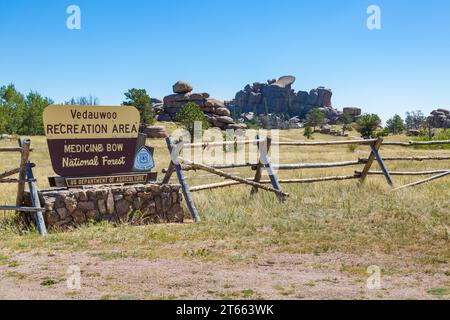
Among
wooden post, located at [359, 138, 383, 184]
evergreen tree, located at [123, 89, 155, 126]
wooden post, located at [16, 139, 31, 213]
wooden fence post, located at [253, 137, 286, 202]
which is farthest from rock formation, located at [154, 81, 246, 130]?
wooden post, located at [16, 139, 31, 213]

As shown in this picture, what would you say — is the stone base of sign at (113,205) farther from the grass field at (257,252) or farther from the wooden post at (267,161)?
the wooden post at (267,161)

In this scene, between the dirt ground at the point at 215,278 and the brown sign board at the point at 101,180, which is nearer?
the dirt ground at the point at 215,278

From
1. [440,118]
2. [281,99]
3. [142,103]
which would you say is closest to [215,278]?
[142,103]

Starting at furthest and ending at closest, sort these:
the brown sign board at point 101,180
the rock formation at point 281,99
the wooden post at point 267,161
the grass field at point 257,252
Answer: the rock formation at point 281,99 → the wooden post at point 267,161 → the brown sign board at point 101,180 → the grass field at point 257,252

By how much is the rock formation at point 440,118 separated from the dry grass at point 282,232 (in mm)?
122739

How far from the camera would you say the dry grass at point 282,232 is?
23.8ft

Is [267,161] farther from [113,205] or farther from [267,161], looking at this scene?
[113,205]

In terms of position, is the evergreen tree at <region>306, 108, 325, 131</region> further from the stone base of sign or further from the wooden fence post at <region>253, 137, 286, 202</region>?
the stone base of sign

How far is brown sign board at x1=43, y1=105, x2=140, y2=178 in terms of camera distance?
30.2 ft

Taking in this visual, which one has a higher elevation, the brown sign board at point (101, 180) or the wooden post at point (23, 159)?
the wooden post at point (23, 159)

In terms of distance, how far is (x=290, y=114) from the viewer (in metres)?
149

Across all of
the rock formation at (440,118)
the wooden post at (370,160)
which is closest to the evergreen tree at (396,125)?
the rock formation at (440,118)

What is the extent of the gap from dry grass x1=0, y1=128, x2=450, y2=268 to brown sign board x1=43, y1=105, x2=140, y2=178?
1.33m

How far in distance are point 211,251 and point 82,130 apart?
395cm
